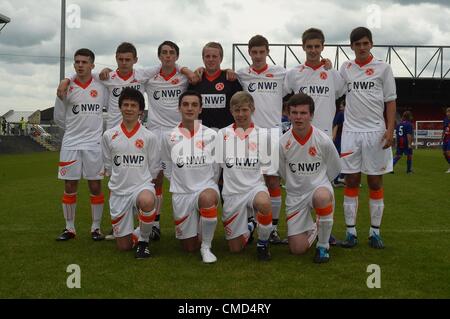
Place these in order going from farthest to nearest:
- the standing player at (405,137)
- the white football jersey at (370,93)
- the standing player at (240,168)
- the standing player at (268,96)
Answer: the standing player at (405,137)
the standing player at (268,96)
the white football jersey at (370,93)
the standing player at (240,168)

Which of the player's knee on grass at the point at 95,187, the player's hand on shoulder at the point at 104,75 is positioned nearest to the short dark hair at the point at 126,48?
the player's hand on shoulder at the point at 104,75

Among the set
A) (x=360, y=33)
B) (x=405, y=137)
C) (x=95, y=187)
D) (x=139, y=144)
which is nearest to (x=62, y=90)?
(x=95, y=187)

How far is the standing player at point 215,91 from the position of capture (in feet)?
19.1

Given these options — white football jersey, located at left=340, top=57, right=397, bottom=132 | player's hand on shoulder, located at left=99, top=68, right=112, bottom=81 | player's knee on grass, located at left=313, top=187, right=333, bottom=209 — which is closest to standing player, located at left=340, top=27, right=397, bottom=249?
white football jersey, located at left=340, top=57, right=397, bottom=132

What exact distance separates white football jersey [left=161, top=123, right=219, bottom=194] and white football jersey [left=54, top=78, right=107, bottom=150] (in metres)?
1.21

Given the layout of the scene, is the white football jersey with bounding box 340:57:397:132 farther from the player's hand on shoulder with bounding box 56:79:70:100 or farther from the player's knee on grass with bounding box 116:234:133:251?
the player's hand on shoulder with bounding box 56:79:70:100

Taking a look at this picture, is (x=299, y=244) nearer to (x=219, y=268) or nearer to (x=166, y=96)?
(x=219, y=268)

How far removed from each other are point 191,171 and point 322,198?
1322 mm

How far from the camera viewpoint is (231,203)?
5094 mm

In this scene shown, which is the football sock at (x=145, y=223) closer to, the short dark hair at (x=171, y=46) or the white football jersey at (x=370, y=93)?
the short dark hair at (x=171, y=46)

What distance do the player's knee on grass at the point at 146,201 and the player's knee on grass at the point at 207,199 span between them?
0.47 metres

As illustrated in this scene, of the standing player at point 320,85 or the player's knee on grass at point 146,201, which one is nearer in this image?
the player's knee on grass at point 146,201

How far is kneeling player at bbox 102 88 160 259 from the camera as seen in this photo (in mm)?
5281

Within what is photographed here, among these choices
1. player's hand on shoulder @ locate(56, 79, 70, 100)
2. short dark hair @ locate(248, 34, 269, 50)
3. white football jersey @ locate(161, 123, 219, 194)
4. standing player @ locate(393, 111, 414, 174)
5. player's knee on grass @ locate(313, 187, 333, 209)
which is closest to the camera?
player's knee on grass @ locate(313, 187, 333, 209)
